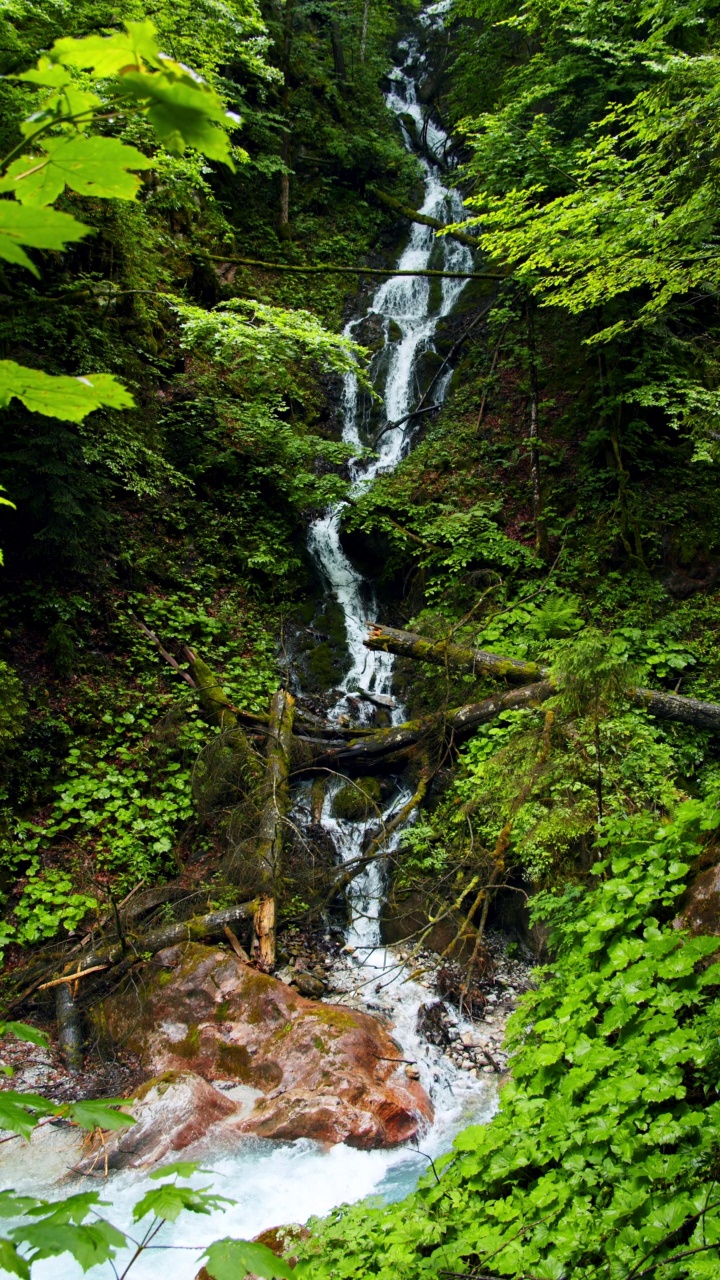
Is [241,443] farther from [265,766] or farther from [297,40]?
[297,40]

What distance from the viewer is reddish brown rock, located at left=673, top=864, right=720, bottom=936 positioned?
8.70ft

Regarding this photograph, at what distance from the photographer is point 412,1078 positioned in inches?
193

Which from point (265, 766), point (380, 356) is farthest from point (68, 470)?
point (380, 356)

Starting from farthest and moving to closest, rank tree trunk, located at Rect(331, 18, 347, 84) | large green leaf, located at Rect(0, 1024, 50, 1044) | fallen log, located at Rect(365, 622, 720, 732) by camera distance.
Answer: tree trunk, located at Rect(331, 18, 347, 84)
fallen log, located at Rect(365, 622, 720, 732)
large green leaf, located at Rect(0, 1024, 50, 1044)

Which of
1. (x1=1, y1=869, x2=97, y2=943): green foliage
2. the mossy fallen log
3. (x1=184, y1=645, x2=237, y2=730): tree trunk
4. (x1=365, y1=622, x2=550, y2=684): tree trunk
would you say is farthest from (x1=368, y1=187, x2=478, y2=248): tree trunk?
(x1=1, y1=869, x2=97, y2=943): green foliage

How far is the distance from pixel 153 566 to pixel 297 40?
20.0 meters

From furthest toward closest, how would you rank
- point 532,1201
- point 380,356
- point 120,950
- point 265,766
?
1. point 380,356
2. point 265,766
3. point 120,950
4. point 532,1201

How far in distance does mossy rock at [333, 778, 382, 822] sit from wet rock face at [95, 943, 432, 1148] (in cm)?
247

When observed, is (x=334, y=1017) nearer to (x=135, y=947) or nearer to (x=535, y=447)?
(x=135, y=947)

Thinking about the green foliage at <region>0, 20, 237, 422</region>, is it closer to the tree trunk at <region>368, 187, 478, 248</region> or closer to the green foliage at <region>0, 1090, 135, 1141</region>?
the green foliage at <region>0, 1090, 135, 1141</region>

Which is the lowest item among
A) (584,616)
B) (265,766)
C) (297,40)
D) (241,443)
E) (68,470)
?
(265,766)

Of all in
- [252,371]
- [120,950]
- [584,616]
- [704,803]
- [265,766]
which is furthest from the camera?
[252,371]

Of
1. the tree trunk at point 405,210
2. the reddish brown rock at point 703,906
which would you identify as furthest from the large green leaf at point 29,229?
the tree trunk at point 405,210

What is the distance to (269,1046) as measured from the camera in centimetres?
492
